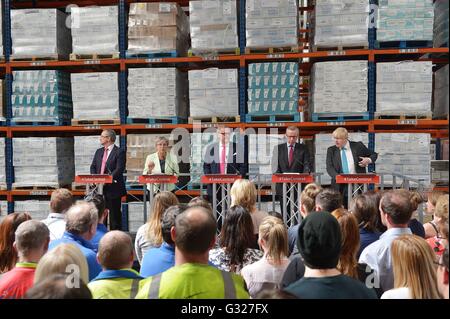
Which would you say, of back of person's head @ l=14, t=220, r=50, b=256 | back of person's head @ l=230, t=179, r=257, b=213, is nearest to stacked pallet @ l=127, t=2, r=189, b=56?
back of person's head @ l=230, t=179, r=257, b=213

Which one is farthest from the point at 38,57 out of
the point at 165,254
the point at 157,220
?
the point at 165,254

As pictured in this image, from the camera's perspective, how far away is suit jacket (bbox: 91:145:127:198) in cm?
949

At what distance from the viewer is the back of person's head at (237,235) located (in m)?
4.60

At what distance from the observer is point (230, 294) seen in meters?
2.88

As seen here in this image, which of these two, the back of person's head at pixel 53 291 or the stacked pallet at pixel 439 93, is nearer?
the back of person's head at pixel 53 291

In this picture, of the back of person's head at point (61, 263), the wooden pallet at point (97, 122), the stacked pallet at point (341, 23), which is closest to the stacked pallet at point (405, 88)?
the stacked pallet at point (341, 23)

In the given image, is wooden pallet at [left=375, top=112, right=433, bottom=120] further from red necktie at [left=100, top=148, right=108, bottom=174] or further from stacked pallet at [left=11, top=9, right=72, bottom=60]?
stacked pallet at [left=11, top=9, right=72, bottom=60]

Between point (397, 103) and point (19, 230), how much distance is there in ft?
27.7

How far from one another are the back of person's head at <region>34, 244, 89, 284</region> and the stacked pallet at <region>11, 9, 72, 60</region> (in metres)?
9.04

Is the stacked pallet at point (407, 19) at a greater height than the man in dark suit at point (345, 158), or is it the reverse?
the stacked pallet at point (407, 19)

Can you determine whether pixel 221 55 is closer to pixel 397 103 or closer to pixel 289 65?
pixel 289 65

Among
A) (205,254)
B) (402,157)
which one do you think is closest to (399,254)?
(205,254)

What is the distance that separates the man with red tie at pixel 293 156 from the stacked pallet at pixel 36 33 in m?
5.37

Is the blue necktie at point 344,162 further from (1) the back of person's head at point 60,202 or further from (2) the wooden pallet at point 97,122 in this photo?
(1) the back of person's head at point 60,202
